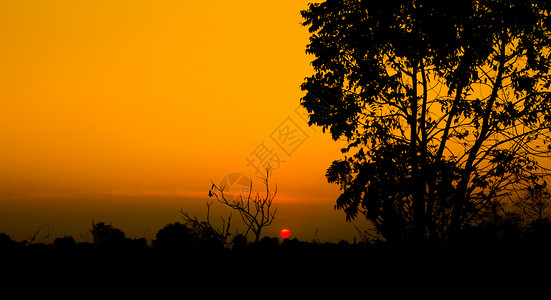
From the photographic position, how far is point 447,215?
1389 centimetres

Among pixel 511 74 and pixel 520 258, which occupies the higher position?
pixel 511 74

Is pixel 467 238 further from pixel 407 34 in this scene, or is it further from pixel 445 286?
pixel 407 34

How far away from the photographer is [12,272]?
26.8 ft

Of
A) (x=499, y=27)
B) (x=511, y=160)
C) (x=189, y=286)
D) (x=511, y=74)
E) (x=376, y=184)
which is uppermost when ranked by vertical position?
(x=499, y=27)

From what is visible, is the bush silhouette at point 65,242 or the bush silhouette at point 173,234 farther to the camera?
the bush silhouette at point 173,234

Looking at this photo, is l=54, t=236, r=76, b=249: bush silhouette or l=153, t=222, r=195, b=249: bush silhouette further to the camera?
l=153, t=222, r=195, b=249: bush silhouette

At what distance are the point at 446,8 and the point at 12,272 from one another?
1170cm

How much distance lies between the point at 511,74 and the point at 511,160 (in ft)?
8.30

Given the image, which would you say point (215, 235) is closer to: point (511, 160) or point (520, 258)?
point (520, 258)

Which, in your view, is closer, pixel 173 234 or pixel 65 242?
pixel 65 242

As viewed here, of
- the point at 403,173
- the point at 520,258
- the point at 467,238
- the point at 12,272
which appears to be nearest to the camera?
the point at 12,272

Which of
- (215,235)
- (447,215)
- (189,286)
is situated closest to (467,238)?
(447,215)

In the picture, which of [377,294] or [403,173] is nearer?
[377,294]

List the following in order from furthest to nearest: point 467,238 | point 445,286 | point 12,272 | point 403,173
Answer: point 403,173, point 467,238, point 445,286, point 12,272
